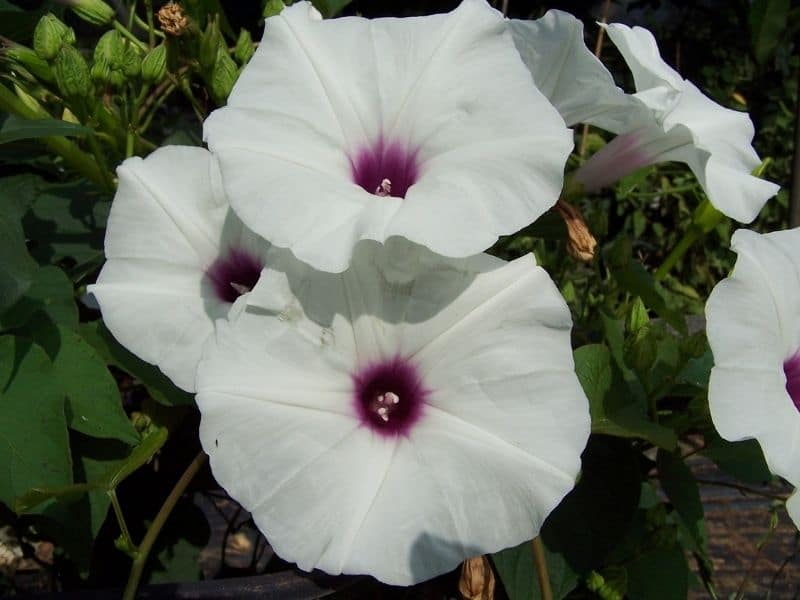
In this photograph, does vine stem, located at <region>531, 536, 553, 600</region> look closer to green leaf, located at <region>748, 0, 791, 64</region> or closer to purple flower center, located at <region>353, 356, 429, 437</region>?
purple flower center, located at <region>353, 356, 429, 437</region>

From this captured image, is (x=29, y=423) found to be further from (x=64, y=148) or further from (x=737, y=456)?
(x=737, y=456)

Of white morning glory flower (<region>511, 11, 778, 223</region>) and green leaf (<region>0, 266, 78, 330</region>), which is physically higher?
white morning glory flower (<region>511, 11, 778, 223</region>)

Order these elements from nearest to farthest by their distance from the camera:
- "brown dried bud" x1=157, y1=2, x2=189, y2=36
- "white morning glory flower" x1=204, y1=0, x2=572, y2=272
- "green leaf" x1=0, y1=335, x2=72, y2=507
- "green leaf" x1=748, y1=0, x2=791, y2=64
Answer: "white morning glory flower" x1=204, y1=0, x2=572, y2=272 → "green leaf" x1=0, y1=335, x2=72, y2=507 → "brown dried bud" x1=157, y1=2, x2=189, y2=36 → "green leaf" x1=748, y1=0, x2=791, y2=64

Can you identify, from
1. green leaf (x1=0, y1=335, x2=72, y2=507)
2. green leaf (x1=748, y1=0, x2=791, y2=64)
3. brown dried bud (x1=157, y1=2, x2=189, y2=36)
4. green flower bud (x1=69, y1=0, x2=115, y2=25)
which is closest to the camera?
green leaf (x1=0, y1=335, x2=72, y2=507)

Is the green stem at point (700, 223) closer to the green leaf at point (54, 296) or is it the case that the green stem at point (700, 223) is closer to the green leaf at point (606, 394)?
the green leaf at point (606, 394)

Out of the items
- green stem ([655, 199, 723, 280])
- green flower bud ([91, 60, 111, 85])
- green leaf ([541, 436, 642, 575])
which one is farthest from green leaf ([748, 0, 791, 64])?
green flower bud ([91, 60, 111, 85])

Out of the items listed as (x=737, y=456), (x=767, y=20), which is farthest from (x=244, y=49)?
(x=767, y=20)

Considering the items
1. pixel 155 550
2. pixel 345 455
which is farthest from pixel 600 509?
pixel 155 550
